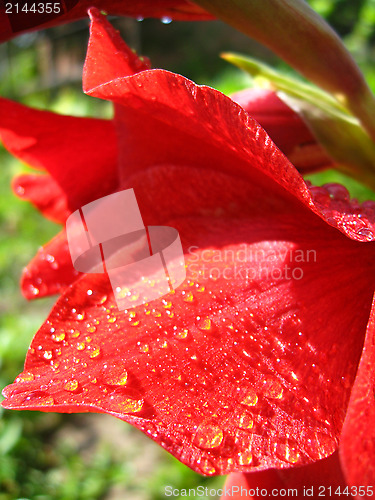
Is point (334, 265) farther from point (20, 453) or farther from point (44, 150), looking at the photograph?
point (20, 453)

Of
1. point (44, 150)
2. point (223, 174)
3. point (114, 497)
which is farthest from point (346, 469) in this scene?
point (114, 497)

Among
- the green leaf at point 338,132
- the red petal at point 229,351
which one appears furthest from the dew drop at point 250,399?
the green leaf at point 338,132

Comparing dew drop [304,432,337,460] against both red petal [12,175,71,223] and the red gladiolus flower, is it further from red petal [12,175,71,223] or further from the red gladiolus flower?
red petal [12,175,71,223]

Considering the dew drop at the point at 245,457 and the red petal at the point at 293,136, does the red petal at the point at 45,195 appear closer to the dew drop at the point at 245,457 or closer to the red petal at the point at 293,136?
the red petal at the point at 293,136

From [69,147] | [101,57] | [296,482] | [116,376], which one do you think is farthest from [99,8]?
[296,482]

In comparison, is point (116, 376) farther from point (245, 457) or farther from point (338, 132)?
point (338, 132)

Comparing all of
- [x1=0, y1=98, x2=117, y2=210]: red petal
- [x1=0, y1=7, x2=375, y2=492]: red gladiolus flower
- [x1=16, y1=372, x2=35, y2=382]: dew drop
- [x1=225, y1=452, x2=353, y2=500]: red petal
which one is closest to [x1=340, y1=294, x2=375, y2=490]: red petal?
[x1=0, y1=7, x2=375, y2=492]: red gladiolus flower

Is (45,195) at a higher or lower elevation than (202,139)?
lower
